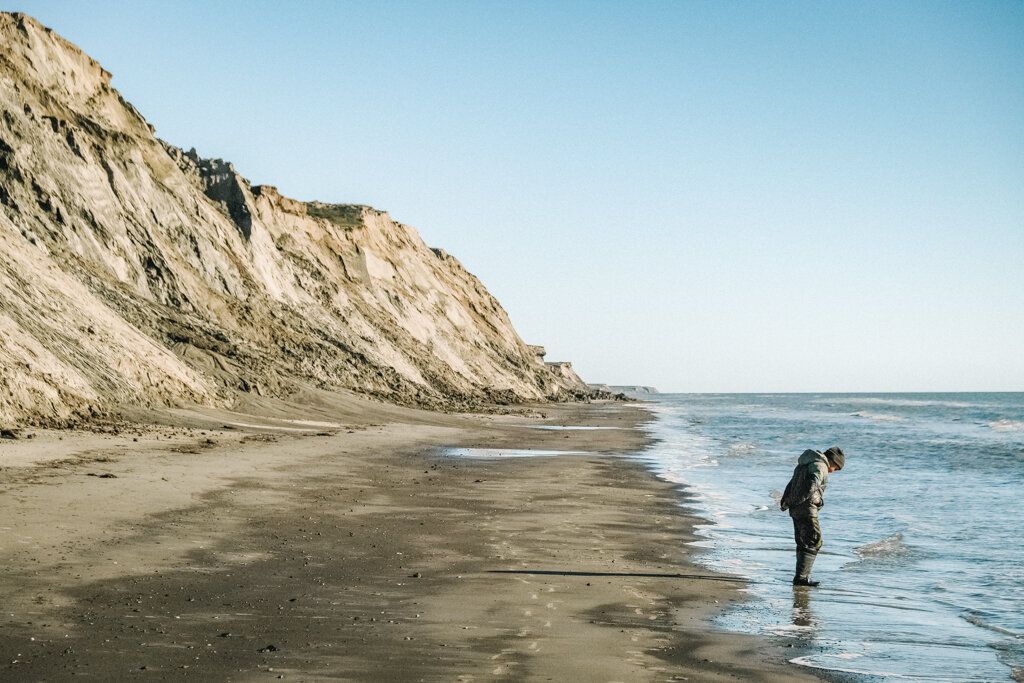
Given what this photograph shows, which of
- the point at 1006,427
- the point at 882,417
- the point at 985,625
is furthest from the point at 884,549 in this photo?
the point at 882,417

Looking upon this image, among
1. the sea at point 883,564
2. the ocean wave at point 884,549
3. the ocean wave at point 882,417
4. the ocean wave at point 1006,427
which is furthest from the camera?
the ocean wave at point 882,417

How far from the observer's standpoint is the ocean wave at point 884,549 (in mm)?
11594

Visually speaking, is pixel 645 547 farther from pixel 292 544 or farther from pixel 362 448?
pixel 362 448

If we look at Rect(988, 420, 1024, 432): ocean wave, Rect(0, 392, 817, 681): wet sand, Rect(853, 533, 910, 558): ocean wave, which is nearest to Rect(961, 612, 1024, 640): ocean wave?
Rect(0, 392, 817, 681): wet sand

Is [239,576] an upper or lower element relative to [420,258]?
lower

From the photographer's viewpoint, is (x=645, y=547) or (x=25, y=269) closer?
(x=645, y=547)

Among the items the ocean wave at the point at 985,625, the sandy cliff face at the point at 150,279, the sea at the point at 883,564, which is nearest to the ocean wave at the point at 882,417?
the sandy cliff face at the point at 150,279

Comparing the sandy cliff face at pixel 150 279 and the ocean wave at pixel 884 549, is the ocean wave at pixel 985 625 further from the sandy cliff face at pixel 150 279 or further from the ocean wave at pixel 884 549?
the sandy cliff face at pixel 150 279

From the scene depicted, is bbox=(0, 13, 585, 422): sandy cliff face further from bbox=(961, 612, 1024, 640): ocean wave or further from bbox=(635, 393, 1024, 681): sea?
bbox=(961, 612, 1024, 640): ocean wave

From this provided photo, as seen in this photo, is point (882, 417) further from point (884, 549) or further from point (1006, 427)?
point (884, 549)

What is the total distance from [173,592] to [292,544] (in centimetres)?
240

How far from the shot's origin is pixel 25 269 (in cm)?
2392

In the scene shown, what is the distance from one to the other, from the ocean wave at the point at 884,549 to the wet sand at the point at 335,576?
2.27 metres

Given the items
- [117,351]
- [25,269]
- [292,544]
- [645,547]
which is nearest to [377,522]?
[292,544]
